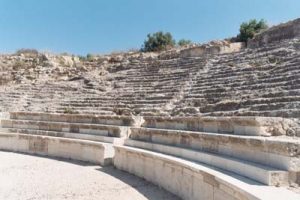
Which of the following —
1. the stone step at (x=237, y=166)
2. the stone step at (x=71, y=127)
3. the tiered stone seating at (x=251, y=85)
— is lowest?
the stone step at (x=237, y=166)

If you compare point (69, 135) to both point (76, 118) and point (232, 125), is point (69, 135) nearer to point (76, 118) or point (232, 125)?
point (76, 118)

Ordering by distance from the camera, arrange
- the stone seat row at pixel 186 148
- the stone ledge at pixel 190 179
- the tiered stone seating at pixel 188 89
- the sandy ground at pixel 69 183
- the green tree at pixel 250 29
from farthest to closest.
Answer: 1. the green tree at pixel 250 29
2. the tiered stone seating at pixel 188 89
3. the sandy ground at pixel 69 183
4. the stone seat row at pixel 186 148
5. the stone ledge at pixel 190 179

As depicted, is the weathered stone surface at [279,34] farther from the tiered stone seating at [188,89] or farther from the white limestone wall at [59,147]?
the white limestone wall at [59,147]

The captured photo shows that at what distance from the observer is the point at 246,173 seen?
3988 millimetres

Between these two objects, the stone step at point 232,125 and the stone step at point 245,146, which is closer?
the stone step at point 245,146

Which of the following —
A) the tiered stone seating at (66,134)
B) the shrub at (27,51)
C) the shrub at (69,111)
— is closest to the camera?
the tiered stone seating at (66,134)

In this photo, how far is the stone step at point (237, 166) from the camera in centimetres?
347

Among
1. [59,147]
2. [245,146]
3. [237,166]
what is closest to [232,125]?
[245,146]

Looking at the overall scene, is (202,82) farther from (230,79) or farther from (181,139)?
(181,139)

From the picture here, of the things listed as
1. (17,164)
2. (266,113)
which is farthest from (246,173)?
(17,164)

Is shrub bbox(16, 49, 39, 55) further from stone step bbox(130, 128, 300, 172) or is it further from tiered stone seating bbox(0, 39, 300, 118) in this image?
stone step bbox(130, 128, 300, 172)

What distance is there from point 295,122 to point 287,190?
1.61 meters

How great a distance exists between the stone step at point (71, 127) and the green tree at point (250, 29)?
12685mm

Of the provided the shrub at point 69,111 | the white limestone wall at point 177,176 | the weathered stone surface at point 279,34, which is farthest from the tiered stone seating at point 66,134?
the weathered stone surface at point 279,34
